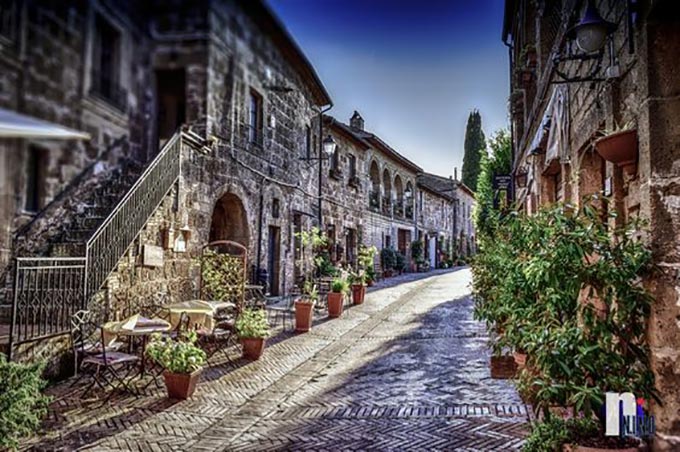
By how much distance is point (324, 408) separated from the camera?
595 cm

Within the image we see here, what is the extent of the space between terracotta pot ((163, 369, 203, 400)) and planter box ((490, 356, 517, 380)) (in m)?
3.73

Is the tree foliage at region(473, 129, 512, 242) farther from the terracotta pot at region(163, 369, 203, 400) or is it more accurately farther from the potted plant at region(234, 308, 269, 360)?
the terracotta pot at region(163, 369, 203, 400)

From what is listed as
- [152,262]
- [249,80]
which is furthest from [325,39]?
[152,262]

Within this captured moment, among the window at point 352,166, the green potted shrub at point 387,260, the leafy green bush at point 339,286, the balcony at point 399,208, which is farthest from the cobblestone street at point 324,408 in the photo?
the balcony at point 399,208

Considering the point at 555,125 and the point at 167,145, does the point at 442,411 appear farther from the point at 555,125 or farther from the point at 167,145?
the point at 167,145

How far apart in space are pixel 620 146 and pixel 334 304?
951 cm

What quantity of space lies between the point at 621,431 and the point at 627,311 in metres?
0.84

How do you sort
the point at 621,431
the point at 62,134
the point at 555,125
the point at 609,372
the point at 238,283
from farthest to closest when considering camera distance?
the point at 238,283, the point at 555,125, the point at 609,372, the point at 621,431, the point at 62,134

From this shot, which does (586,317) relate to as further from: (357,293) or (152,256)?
(357,293)

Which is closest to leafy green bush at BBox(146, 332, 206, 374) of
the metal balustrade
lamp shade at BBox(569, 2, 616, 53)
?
the metal balustrade

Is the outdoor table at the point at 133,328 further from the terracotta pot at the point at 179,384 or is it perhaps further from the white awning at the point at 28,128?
the white awning at the point at 28,128

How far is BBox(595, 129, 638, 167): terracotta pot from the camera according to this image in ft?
13.2

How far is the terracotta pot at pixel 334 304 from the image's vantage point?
12961 millimetres

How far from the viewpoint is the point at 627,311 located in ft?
11.8
